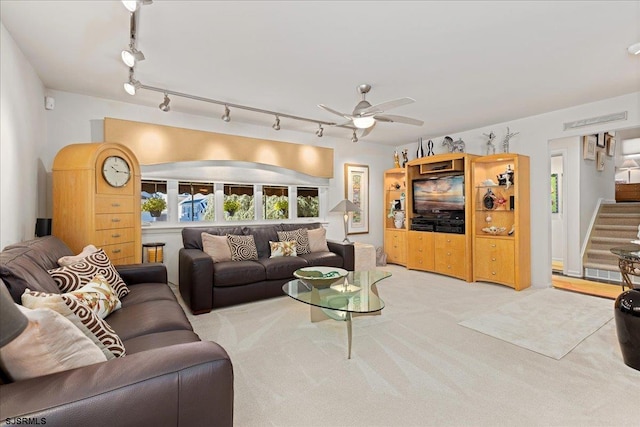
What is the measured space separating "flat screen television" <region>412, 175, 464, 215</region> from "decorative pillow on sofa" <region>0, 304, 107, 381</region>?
519 centimetres

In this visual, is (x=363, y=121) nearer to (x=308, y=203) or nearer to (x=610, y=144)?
(x=308, y=203)

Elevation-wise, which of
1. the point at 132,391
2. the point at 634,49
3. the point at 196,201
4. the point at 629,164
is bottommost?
the point at 132,391

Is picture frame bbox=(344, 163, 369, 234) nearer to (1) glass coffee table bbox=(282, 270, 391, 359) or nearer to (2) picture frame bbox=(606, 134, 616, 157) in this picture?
(1) glass coffee table bbox=(282, 270, 391, 359)

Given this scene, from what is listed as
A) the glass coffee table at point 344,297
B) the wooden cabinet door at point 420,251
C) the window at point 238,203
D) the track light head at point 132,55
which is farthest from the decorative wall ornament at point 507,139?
the track light head at point 132,55

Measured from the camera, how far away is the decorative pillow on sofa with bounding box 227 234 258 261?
3.99m

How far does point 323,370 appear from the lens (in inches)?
87.0

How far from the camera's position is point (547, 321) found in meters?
3.11

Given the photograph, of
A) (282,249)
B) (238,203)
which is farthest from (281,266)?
(238,203)

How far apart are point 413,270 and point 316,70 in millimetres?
4036

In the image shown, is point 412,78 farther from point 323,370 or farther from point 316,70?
point 323,370

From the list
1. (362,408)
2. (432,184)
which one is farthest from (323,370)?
(432,184)

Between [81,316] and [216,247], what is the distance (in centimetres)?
251

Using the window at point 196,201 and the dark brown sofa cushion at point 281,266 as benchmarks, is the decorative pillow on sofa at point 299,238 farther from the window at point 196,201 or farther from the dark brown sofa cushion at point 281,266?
the window at point 196,201

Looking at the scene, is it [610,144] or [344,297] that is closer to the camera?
[344,297]
